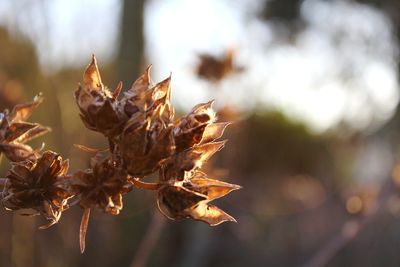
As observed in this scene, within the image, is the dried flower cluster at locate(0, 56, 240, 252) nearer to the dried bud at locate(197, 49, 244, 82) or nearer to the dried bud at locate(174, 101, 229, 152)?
the dried bud at locate(174, 101, 229, 152)

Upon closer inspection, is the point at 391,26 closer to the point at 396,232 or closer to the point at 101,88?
the point at 396,232

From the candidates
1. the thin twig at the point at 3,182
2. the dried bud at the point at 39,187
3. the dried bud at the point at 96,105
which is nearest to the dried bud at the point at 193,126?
the dried bud at the point at 96,105

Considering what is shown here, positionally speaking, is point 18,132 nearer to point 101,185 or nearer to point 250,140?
point 101,185

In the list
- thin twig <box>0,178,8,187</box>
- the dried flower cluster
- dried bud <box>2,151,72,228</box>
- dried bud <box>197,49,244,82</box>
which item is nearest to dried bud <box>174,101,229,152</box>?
the dried flower cluster

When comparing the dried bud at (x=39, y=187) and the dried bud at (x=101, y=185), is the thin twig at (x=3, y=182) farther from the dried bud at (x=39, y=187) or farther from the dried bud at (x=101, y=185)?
the dried bud at (x=101, y=185)

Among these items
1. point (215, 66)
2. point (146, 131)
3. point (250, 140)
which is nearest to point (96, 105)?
point (146, 131)

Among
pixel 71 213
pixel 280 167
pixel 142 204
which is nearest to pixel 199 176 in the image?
pixel 71 213
